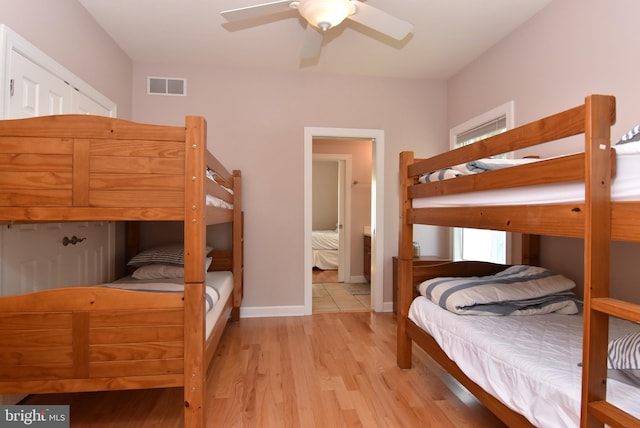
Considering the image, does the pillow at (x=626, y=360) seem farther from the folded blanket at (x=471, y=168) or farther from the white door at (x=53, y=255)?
the white door at (x=53, y=255)

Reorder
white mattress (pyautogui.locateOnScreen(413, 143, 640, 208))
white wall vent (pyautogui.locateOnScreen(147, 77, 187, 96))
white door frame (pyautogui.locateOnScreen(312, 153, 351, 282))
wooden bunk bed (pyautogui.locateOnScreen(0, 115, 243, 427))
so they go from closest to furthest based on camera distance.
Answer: white mattress (pyautogui.locateOnScreen(413, 143, 640, 208)) → wooden bunk bed (pyautogui.locateOnScreen(0, 115, 243, 427)) → white wall vent (pyautogui.locateOnScreen(147, 77, 187, 96)) → white door frame (pyautogui.locateOnScreen(312, 153, 351, 282))

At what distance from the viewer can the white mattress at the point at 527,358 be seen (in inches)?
41.2

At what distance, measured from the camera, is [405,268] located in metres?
2.22

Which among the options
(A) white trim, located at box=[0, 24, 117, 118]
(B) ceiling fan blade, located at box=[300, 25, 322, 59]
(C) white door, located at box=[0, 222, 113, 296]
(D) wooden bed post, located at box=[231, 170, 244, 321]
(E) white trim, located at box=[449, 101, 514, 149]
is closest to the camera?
(A) white trim, located at box=[0, 24, 117, 118]

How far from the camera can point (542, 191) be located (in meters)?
1.15

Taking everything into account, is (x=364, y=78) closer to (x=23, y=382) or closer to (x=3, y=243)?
(x=3, y=243)

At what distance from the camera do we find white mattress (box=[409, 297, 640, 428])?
A: 105 cm

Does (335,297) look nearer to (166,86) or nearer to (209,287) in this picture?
(209,287)

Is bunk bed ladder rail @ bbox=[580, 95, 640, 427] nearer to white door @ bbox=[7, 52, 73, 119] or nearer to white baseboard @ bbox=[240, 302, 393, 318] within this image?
white door @ bbox=[7, 52, 73, 119]

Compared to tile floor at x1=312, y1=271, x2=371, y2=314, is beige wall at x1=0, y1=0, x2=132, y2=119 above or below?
above

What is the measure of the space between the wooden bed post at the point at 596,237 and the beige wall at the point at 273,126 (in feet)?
8.30

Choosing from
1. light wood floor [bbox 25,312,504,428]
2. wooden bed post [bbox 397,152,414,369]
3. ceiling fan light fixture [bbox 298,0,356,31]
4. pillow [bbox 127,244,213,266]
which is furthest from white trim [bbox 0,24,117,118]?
wooden bed post [bbox 397,152,414,369]
